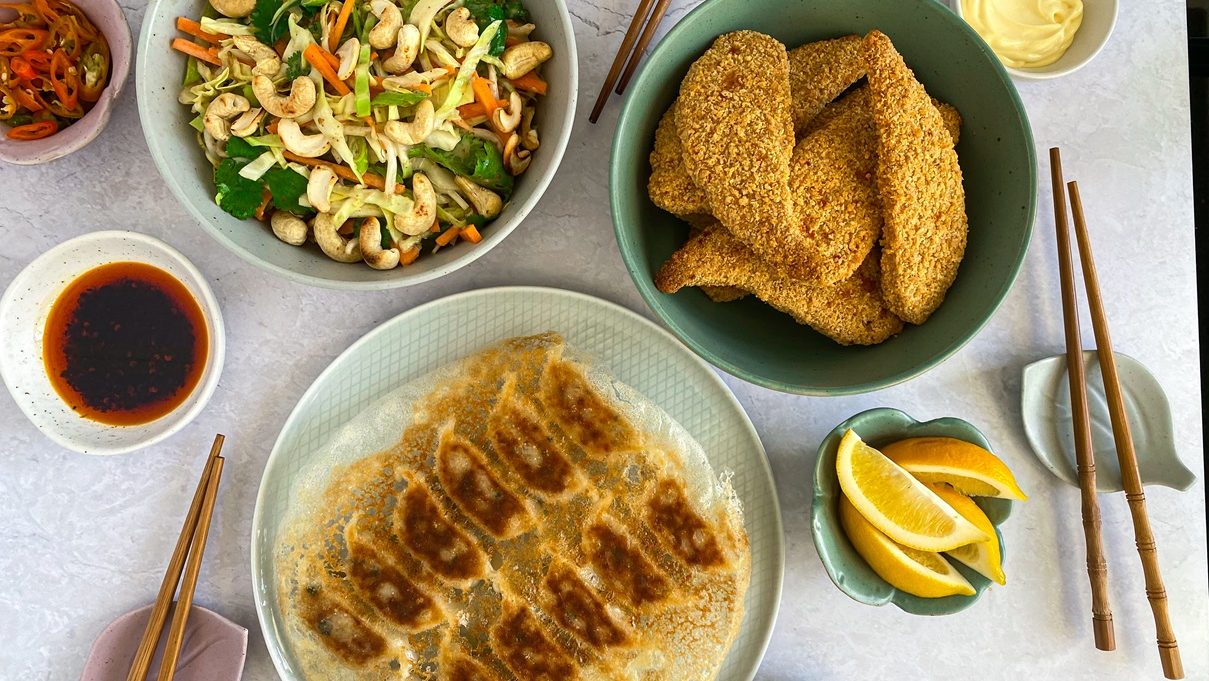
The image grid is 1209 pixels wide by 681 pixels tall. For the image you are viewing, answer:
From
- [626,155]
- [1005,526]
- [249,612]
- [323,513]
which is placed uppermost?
[626,155]

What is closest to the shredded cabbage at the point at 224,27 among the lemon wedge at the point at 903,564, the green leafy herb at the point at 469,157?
the green leafy herb at the point at 469,157

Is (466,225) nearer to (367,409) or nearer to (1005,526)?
(367,409)

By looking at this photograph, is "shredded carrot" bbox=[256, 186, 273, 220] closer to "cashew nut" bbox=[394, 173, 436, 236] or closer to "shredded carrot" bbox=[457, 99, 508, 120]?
"cashew nut" bbox=[394, 173, 436, 236]

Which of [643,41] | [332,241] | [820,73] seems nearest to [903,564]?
[820,73]

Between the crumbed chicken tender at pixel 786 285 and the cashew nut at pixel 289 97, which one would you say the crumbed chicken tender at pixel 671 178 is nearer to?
the crumbed chicken tender at pixel 786 285

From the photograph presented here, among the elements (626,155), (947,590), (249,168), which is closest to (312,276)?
(249,168)

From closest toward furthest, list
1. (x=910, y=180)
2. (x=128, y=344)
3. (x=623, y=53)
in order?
(x=910, y=180)
(x=623, y=53)
(x=128, y=344)

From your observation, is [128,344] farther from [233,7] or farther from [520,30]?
[520,30]
